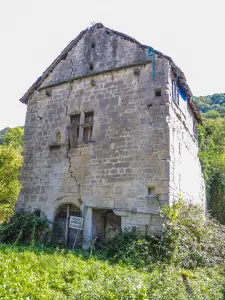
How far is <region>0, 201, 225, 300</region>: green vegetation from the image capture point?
4.57m

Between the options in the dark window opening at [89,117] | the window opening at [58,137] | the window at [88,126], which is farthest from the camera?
the window opening at [58,137]

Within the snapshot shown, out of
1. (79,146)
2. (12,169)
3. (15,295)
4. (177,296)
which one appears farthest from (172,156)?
(12,169)

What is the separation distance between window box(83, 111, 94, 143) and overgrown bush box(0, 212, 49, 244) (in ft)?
10.6

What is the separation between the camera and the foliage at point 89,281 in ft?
14.5

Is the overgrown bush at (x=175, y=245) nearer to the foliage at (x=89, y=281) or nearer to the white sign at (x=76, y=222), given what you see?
the foliage at (x=89, y=281)

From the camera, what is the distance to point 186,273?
6.45m

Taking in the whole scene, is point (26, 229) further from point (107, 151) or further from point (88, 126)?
point (88, 126)

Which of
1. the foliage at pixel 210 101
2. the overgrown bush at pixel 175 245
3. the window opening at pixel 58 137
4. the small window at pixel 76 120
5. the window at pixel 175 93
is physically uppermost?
the foliage at pixel 210 101

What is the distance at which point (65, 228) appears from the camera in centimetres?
1013

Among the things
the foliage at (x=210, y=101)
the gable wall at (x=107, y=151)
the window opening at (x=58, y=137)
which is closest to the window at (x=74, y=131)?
the gable wall at (x=107, y=151)

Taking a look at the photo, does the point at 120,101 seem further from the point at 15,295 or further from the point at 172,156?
the point at 15,295

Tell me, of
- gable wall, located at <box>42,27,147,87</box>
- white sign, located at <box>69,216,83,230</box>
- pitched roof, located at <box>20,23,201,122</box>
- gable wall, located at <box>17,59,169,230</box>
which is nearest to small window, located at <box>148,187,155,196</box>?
gable wall, located at <box>17,59,169,230</box>

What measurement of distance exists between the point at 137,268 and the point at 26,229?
4684 millimetres

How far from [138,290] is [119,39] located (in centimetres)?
883
